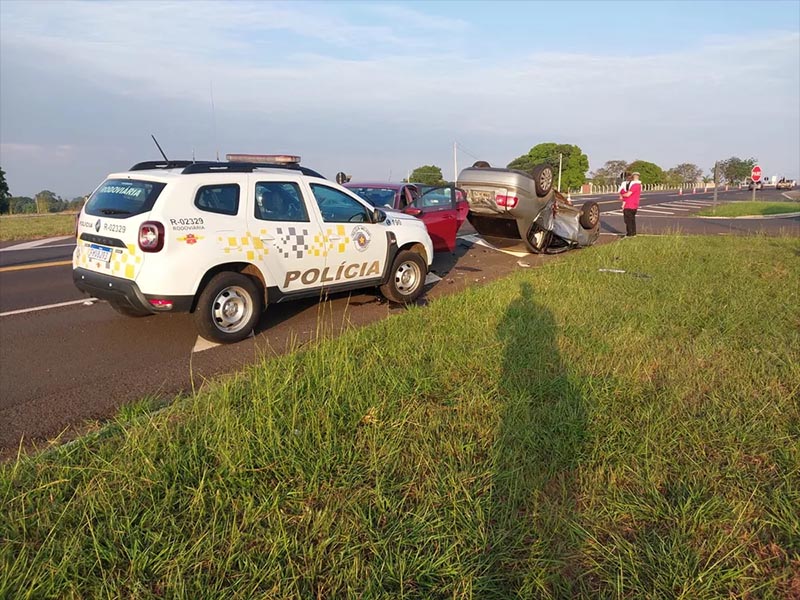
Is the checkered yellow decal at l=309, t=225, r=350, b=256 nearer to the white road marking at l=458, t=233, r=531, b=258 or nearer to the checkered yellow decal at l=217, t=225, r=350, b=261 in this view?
the checkered yellow decal at l=217, t=225, r=350, b=261

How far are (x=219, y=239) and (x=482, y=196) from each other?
6491 millimetres

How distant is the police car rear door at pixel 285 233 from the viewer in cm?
569

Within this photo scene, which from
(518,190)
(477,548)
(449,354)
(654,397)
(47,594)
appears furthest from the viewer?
(518,190)

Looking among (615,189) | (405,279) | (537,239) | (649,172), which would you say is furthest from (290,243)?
(649,172)

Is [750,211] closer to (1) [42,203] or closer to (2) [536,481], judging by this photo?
(2) [536,481]

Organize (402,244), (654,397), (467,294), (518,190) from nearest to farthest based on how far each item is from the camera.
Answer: (654,397), (467,294), (402,244), (518,190)

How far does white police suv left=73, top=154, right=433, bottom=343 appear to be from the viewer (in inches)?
199

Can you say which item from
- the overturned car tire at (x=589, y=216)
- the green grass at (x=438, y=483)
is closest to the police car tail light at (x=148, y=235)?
the green grass at (x=438, y=483)

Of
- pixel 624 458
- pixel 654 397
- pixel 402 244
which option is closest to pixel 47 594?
pixel 624 458

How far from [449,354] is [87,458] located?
264 cm

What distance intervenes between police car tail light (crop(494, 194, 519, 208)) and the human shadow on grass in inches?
245

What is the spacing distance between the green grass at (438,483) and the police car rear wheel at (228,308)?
1.21 m

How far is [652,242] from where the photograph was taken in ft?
37.8

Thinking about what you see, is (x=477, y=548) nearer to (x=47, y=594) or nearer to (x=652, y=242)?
(x=47, y=594)
